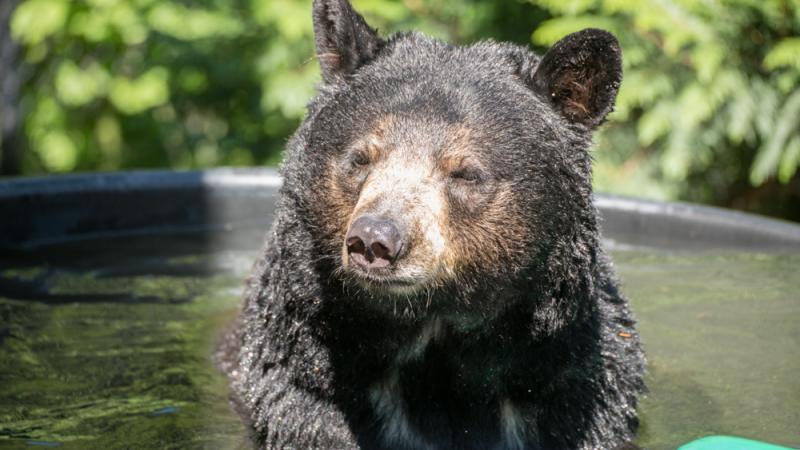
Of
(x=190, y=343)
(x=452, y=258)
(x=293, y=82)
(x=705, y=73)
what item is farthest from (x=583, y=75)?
(x=293, y=82)

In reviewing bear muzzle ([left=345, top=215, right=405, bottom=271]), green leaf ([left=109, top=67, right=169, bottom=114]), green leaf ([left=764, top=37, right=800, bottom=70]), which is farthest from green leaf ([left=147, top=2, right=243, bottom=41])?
bear muzzle ([left=345, top=215, right=405, bottom=271])

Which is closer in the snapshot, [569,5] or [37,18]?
[569,5]

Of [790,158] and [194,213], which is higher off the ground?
[790,158]

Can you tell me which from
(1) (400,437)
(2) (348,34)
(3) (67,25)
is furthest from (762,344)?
(3) (67,25)

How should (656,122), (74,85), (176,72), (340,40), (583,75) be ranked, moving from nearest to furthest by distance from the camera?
(583,75) < (340,40) < (656,122) < (176,72) < (74,85)

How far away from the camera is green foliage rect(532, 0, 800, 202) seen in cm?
701

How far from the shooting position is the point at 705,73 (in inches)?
273

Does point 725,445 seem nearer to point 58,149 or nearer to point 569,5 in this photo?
point 569,5

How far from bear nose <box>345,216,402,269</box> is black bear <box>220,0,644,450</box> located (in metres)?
0.25

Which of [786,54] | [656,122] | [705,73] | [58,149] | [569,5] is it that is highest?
[569,5]

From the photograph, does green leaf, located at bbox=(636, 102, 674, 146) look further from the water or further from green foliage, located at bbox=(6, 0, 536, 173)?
green foliage, located at bbox=(6, 0, 536, 173)

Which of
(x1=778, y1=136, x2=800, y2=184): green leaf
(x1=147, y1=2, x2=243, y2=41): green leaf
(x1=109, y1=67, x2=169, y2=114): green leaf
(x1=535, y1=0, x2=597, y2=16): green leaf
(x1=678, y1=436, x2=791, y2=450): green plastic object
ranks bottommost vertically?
(x1=678, y1=436, x2=791, y2=450): green plastic object

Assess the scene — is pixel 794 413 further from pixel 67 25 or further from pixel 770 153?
pixel 67 25

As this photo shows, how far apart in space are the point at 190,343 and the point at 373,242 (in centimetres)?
229
